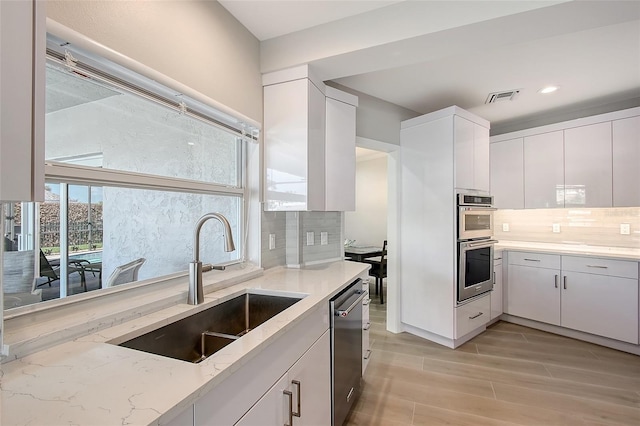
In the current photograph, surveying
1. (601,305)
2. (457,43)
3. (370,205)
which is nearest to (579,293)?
(601,305)

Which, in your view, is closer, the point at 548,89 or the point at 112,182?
the point at 112,182

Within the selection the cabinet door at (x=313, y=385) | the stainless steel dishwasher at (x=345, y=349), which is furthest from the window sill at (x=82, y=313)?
the stainless steel dishwasher at (x=345, y=349)

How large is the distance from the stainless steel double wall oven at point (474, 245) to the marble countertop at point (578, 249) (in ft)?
1.72

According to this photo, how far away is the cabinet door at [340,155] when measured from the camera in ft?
7.48

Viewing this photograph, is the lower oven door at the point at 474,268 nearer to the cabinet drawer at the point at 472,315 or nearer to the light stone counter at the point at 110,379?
the cabinet drawer at the point at 472,315

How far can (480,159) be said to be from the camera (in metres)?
3.12

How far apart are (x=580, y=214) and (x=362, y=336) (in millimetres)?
3269

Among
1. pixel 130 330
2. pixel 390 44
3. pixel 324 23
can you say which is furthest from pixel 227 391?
pixel 324 23

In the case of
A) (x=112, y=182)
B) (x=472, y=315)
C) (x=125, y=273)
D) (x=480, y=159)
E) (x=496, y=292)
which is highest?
(x=480, y=159)

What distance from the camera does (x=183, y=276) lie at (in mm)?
1614

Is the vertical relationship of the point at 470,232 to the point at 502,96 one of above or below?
below

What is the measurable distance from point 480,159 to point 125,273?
3.28m

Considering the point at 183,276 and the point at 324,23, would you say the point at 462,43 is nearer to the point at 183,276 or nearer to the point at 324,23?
the point at 324,23

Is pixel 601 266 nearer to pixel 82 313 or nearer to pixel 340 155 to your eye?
pixel 340 155
